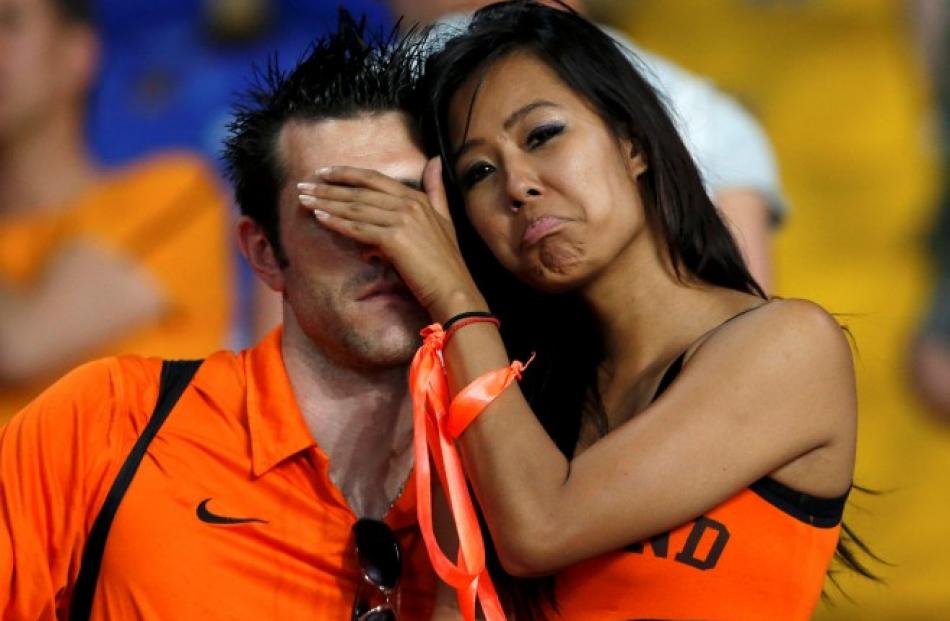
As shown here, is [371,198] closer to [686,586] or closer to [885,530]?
[686,586]

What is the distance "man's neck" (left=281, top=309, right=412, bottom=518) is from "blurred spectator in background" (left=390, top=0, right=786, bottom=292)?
94 centimetres

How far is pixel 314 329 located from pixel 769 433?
0.89m

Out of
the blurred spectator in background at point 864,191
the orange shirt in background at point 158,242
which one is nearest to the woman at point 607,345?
the blurred spectator in background at point 864,191

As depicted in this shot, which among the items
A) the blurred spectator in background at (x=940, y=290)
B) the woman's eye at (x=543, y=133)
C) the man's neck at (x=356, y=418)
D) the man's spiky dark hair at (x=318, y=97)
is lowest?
the blurred spectator in background at (x=940, y=290)

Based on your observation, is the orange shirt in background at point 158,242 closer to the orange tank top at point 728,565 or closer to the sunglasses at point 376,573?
the sunglasses at point 376,573

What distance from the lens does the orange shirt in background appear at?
5.10m

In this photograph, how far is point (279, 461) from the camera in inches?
114

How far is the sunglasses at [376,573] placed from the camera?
2.76 meters

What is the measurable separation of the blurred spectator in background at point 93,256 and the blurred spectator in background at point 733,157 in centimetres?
147

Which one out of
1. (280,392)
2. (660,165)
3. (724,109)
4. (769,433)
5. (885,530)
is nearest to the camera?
(769,433)

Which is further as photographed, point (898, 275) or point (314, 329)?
point (898, 275)

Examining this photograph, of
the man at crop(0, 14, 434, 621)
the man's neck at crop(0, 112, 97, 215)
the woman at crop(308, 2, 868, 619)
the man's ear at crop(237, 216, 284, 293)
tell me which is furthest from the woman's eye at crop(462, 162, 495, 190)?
the man's neck at crop(0, 112, 97, 215)

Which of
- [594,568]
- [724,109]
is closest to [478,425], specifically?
[594,568]

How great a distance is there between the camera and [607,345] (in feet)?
9.27
